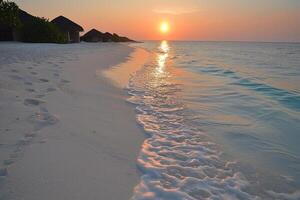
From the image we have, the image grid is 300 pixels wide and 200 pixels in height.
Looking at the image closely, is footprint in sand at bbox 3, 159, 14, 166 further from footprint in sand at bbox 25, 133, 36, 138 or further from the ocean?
the ocean

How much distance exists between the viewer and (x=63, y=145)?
2.82m


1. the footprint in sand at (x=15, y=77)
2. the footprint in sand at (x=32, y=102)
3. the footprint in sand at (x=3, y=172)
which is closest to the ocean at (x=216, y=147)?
the footprint in sand at (x=3, y=172)

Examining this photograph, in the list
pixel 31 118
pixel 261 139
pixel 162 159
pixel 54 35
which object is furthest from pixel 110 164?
pixel 54 35

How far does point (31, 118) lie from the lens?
10.8 ft

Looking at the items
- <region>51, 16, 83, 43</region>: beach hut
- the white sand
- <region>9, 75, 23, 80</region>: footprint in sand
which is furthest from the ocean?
<region>51, 16, 83, 43</region>: beach hut

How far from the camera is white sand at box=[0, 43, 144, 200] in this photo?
2.08 m

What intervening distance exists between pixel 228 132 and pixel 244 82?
609 centimetres

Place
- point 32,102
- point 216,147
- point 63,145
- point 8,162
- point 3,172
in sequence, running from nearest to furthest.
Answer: point 3,172 < point 8,162 < point 63,145 < point 216,147 < point 32,102

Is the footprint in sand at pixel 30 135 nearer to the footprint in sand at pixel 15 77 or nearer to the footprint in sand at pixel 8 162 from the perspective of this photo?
the footprint in sand at pixel 8 162

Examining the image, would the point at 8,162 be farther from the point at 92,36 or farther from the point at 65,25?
the point at 92,36

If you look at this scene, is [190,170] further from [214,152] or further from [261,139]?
[261,139]

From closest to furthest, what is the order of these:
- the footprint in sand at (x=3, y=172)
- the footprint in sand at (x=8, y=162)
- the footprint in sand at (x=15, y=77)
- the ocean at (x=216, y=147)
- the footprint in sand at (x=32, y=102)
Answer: the footprint in sand at (x=3, y=172) → the footprint in sand at (x=8, y=162) → the ocean at (x=216, y=147) → the footprint in sand at (x=32, y=102) → the footprint in sand at (x=15, y=77)

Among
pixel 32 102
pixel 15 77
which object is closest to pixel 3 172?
pixel 32 102

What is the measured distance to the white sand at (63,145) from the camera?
2.08 m
